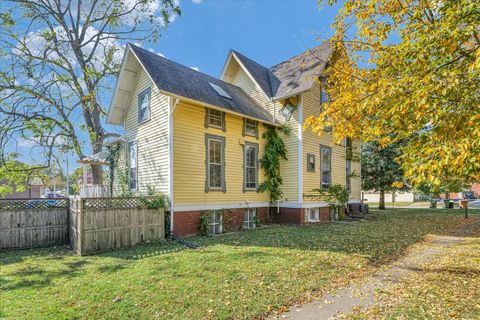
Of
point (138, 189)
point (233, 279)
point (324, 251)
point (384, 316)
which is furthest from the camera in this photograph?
point (138, 189)

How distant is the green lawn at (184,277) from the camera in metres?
4.32

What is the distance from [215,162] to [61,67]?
1225 centimetres

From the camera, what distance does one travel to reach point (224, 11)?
50.9 ft

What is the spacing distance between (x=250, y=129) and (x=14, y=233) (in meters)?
9.75

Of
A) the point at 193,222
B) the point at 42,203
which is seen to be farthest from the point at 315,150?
the point at 42,203

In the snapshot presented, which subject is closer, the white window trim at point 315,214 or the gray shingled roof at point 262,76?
the white window trim at point 315,214

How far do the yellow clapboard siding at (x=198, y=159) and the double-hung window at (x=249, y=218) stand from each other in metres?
0.63

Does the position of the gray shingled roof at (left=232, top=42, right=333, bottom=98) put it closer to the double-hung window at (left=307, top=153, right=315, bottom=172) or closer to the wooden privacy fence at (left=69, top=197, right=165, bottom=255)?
the double-hung window at (left=307, top=153, right=315, bottom=172)

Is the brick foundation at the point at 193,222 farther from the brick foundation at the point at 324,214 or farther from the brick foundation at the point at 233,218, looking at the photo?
the brick foundation at the point at 324,214

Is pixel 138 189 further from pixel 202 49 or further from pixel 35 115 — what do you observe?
pixel 202 49

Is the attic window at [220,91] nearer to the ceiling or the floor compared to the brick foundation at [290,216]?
nearer to the ceiling

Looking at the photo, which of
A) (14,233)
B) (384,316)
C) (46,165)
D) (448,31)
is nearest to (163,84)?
(14,233)

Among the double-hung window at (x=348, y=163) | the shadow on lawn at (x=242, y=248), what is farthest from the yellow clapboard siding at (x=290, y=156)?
the double-hung window at (x=348, y=163)

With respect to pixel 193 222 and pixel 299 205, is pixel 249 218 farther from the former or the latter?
pixel 193 222
